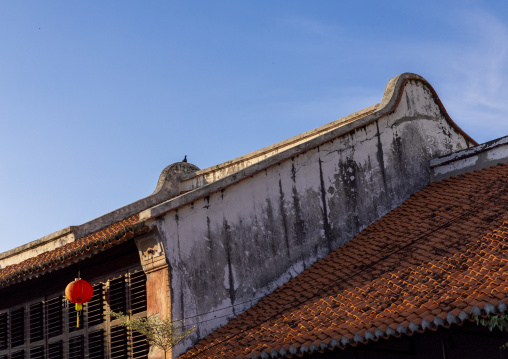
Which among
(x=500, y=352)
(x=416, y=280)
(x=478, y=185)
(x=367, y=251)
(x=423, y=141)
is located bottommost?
(x=500, y=352)

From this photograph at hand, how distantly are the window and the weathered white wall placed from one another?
102 cm

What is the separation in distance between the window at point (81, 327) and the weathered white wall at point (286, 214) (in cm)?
102

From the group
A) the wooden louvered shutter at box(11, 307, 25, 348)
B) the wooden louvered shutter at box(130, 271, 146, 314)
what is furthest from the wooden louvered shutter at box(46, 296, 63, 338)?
the wooden louvered shutter at box(130, 271, 146, 314)

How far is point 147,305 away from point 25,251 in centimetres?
612

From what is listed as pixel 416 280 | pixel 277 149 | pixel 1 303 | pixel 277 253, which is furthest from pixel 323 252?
pixel 1 303

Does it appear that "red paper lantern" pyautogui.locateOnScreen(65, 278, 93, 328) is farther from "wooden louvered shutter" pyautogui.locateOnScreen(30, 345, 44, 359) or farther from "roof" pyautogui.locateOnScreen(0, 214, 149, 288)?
"wooden louvered shutter" pyautogui.locateOnScreen(30, 345, 44, 359)

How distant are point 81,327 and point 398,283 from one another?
566 cm

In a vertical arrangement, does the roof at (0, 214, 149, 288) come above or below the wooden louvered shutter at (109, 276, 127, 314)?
above

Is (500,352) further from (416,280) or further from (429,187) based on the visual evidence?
(429,187)

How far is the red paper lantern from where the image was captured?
11.6m

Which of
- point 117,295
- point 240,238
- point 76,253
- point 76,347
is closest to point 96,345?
point 76,347

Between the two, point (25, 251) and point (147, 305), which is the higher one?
point (25, 251)

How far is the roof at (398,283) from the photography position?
8.76 m

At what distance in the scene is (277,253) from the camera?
1198 cm
